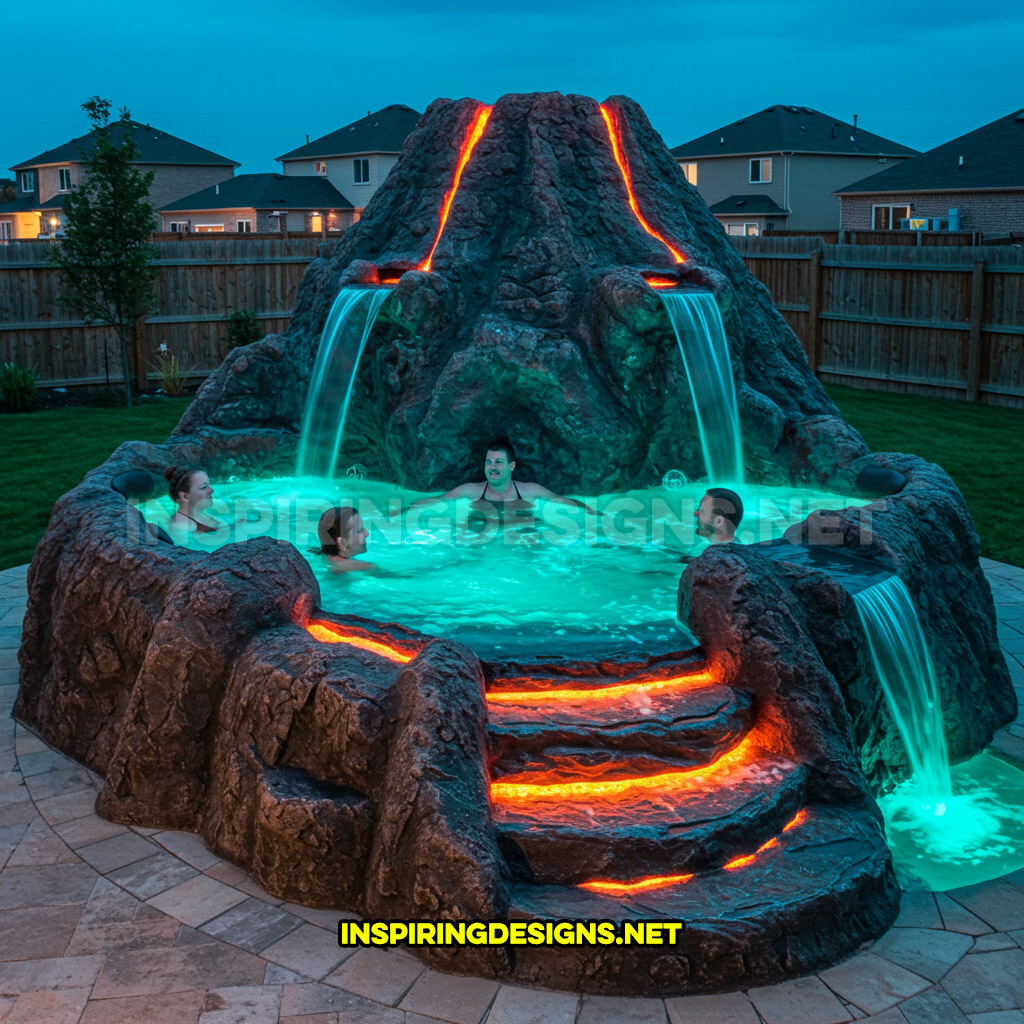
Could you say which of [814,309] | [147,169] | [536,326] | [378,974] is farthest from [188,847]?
[147,169]

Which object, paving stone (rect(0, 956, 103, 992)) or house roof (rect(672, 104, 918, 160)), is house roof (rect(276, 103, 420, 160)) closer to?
house roof (rect(672, 104, 918, 160))

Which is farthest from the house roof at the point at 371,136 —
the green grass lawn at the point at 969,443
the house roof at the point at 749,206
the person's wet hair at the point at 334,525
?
the person's wet hair at the point at 334,525

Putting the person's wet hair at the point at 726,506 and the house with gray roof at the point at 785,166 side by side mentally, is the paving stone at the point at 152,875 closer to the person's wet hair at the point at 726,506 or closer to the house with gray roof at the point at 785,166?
the person's wet hair at the point at 726,506

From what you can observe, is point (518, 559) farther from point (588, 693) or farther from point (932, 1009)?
point (932, 1009)

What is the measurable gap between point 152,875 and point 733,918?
2.31m

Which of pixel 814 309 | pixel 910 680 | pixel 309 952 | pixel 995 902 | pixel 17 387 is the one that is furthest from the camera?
pixel 814 309

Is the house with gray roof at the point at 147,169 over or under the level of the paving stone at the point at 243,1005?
over

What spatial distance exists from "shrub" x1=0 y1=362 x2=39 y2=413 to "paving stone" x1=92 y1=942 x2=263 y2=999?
1359cm

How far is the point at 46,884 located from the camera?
177 inches

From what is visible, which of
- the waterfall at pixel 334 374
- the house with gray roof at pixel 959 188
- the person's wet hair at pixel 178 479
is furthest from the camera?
the house with gray roof at pixel 959 188

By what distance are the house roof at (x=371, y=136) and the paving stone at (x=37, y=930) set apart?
41416mm

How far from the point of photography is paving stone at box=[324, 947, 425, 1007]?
Answer: 3.78 m

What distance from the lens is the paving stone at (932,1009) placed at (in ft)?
11.9

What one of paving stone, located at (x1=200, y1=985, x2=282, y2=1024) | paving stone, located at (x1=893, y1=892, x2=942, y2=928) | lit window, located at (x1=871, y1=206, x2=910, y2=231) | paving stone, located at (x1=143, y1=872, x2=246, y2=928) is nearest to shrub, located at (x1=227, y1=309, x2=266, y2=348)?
paving stone, located at (x1=143, y1=872, x2=246, y2=928)
